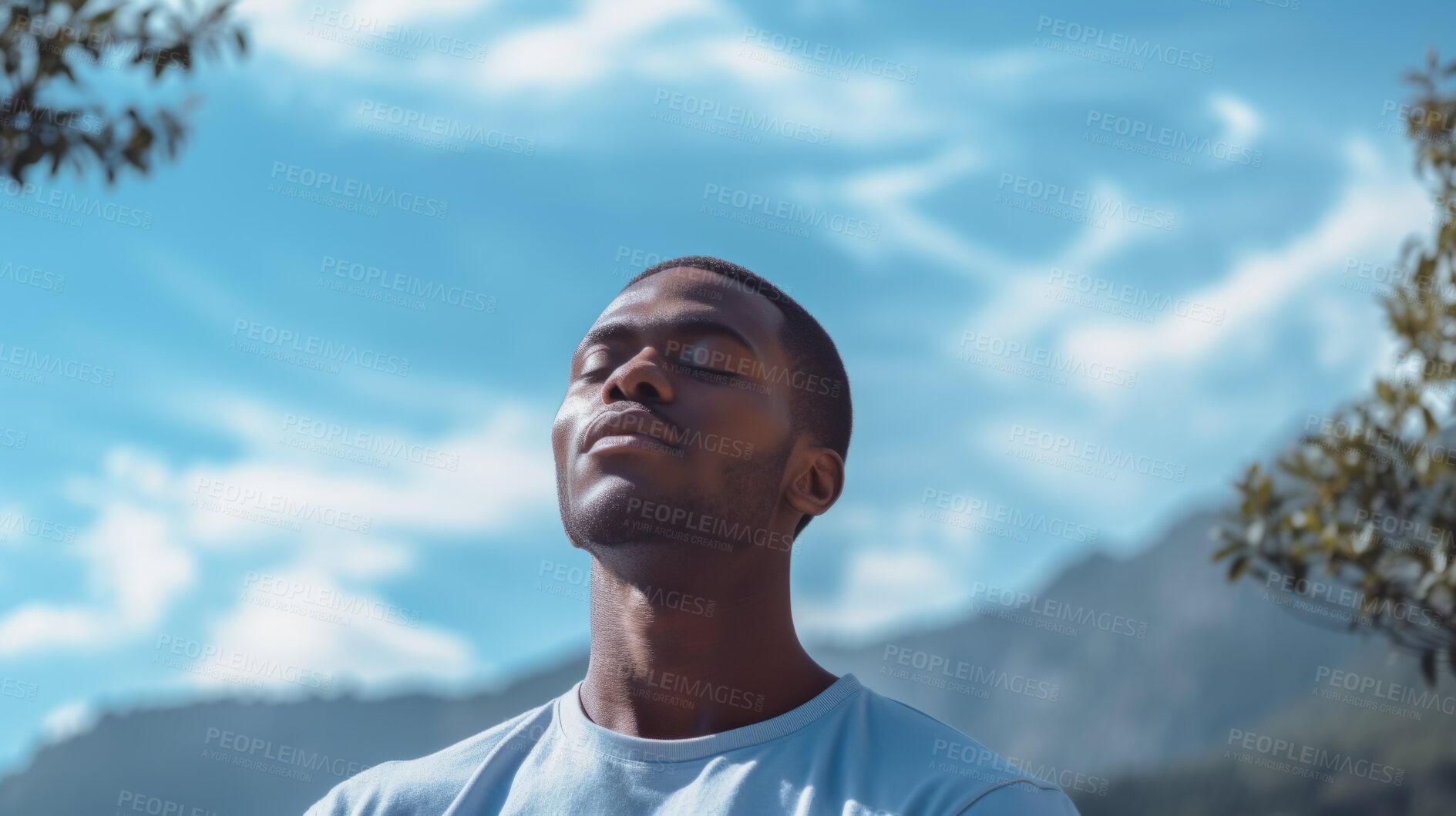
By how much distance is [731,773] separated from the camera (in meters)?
2.71

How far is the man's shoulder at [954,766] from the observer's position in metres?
2.48

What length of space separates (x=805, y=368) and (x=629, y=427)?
69cm

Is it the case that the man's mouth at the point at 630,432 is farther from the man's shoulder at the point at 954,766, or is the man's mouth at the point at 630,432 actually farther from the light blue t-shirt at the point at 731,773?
the man's shoulder at the point at 954,766

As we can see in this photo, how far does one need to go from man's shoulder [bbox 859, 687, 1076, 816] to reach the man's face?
0.62 metres

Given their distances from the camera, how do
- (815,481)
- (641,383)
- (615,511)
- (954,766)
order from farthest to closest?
(815,481), (641,383), (615,511), (954,766)

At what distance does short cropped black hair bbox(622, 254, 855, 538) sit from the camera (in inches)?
133

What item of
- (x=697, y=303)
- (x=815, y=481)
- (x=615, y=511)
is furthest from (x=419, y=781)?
(x=697, y=303)

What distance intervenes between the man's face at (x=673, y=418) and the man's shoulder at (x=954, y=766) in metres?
0.62

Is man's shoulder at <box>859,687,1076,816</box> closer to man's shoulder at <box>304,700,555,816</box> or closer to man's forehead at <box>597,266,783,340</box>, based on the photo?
man's shoulder at <box>304,700,555,816</box>

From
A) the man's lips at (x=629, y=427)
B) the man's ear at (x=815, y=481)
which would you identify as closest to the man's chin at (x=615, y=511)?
the man's lips at (x=629, y=427)

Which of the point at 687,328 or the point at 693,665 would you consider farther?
the point at 687,328

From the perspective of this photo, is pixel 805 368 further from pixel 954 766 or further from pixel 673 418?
pixel 954 766

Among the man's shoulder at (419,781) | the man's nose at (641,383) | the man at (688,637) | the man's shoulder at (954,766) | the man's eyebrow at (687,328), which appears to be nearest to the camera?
the man's shoulder at (954,766)

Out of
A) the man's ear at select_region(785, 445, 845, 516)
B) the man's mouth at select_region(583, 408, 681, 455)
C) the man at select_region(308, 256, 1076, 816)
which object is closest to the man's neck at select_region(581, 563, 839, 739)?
the man at select_region(308, 256, 1076, 816)
